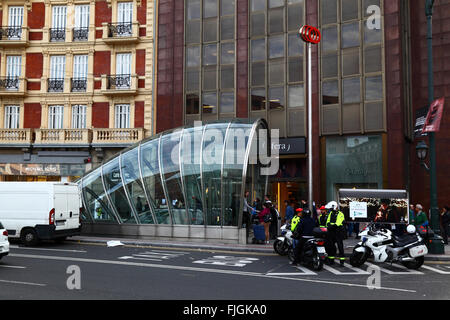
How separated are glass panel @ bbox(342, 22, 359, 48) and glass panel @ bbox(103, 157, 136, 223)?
13322mm

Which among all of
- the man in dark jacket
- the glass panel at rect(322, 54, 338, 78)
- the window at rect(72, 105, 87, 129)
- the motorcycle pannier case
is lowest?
the motorcycle pannier case

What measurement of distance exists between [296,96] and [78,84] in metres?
14.1

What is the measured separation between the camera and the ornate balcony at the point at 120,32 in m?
26.9

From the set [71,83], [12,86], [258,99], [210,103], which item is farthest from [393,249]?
[12,86]

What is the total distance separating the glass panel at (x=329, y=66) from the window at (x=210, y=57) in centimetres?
526

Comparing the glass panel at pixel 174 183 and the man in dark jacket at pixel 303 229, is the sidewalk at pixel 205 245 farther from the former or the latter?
the man in dark jacket at pixel 303 229

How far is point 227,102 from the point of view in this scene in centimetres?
2517

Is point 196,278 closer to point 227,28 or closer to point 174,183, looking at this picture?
point 174,183

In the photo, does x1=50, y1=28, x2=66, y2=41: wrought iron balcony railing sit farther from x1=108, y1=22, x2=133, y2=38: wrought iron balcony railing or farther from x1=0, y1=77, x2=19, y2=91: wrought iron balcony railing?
x1=0, y1=77, x2=19, y2=91: wrought iron balcony railing

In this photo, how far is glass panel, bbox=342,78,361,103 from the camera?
22062mm

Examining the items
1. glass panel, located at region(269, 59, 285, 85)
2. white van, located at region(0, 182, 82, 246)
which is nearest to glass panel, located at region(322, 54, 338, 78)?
glass panel, located at region(269, 59, 285, 85)

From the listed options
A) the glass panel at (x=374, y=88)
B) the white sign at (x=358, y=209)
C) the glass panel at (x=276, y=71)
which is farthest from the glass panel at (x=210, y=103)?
the white sign at (x=358, y=209)
